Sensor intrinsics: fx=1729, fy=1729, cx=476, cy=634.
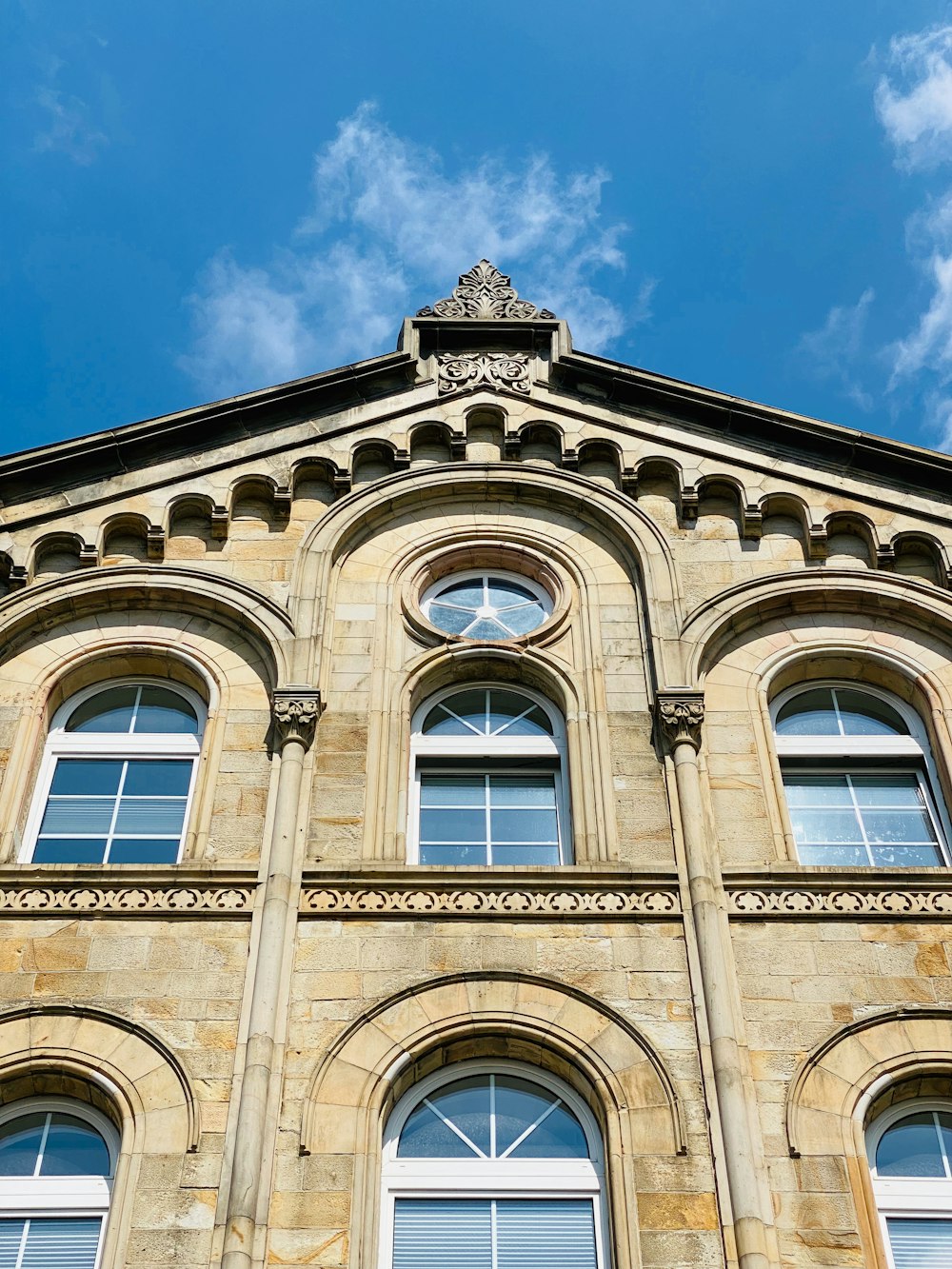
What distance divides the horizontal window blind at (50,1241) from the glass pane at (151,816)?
428 cm

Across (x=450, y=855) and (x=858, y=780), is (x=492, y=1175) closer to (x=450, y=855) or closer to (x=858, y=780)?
(x=450, y=855)

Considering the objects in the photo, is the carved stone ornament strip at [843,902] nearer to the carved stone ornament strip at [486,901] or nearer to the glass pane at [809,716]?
the carved stone ornament strip at [486,901]

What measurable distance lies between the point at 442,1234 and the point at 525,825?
4.65 metres

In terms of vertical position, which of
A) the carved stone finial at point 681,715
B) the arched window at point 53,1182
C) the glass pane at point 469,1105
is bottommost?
the arched window at point 53,1182

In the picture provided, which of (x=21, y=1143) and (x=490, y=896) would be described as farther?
(x=490, y=896)

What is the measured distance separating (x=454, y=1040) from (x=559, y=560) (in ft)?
22.8

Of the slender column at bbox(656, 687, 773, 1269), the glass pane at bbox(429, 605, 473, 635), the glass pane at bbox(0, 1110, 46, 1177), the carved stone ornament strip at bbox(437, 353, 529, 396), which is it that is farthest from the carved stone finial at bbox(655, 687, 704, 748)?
the glass pane at bbox(0, 1110, 46, 1177)

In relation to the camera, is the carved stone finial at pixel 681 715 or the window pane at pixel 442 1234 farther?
the carved stone finial at pixel 681 715

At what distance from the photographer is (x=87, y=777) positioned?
1825 centimetres

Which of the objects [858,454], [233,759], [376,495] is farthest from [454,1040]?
[858,454]

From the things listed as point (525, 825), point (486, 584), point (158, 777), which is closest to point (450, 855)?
point (525, 825)

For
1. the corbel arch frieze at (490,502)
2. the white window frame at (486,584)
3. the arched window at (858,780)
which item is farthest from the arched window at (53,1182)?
the arched window at (858,780)

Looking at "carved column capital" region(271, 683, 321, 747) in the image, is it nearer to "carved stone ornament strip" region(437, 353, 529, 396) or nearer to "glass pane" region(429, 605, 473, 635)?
"glass pane" region(429, 605, 473, 635)

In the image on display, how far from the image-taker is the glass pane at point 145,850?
56.2ft
